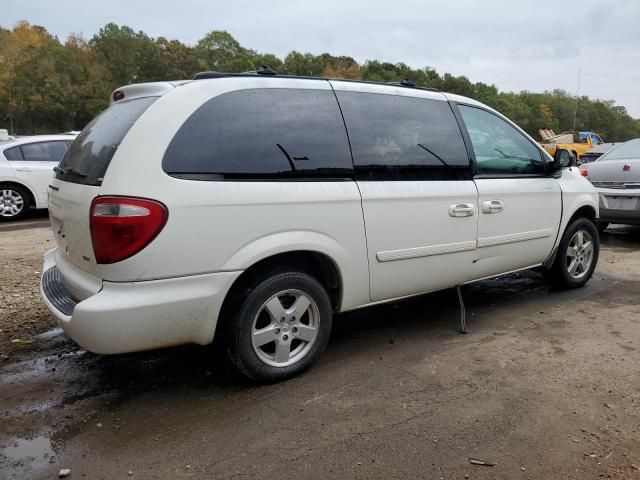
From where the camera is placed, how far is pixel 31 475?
2.46 m

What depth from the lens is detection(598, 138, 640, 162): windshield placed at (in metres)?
8.06

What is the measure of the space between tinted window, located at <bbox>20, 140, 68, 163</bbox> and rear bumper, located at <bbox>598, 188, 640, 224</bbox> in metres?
9.08

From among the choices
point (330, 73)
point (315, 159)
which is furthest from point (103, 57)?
point (315, 159)

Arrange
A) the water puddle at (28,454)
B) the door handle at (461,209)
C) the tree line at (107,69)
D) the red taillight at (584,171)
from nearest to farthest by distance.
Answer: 1. the water puddle at (28,454)
2. the door handle at (461,209)
3. the red taillight at (584,171)
4. the tree line at (107,69)

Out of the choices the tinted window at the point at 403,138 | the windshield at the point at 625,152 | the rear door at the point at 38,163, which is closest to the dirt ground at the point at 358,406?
the tinted window at the point at 403,138

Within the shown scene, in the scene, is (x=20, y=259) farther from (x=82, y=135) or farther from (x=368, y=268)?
(x=368, y=268)

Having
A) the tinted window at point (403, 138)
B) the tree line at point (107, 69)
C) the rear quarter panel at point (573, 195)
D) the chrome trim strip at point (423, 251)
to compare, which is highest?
the tree line at point (107, 69)

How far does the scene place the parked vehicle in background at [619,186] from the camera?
289 inches

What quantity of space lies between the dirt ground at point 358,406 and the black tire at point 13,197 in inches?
239

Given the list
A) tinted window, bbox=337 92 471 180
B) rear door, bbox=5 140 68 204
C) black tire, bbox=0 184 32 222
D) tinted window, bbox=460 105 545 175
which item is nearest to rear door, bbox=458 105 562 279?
tinted window, bbox=460 105 545 175

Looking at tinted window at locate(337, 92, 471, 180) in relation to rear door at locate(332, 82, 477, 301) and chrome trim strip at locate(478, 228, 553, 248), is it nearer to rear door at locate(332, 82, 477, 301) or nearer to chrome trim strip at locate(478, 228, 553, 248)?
rear door at locate(332, 82, 477, 301)

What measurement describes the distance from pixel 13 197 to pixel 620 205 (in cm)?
998

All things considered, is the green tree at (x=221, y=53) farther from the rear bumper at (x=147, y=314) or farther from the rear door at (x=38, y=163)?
the rear bumper at (x=147, y=314)

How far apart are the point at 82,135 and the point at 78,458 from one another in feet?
6.64
